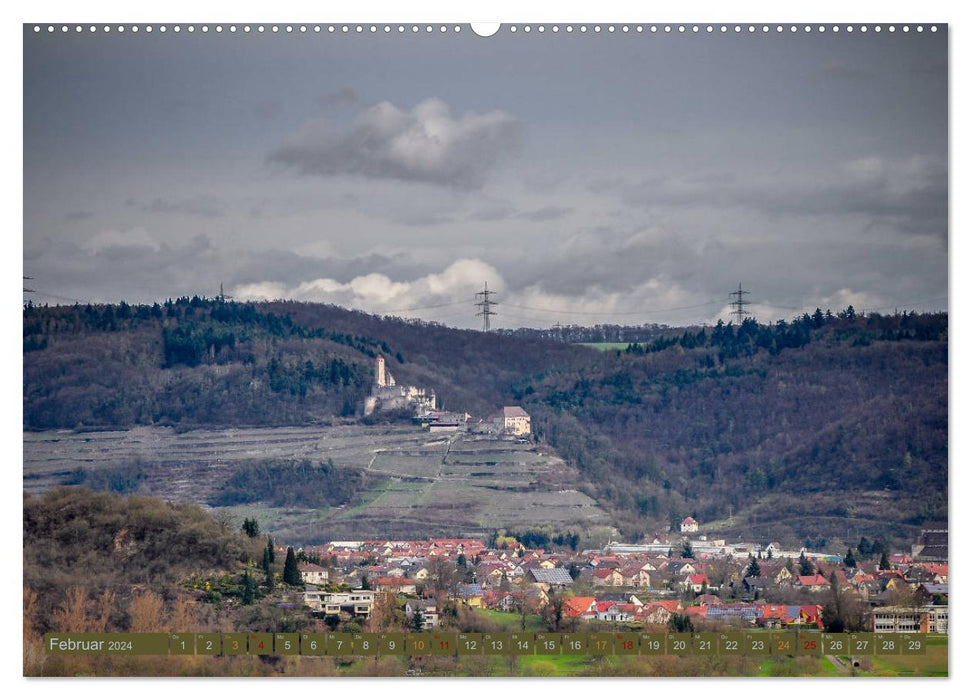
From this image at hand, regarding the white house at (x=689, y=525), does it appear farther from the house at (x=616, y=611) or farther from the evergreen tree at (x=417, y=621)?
the evergreen tree at (x=417, y=621)

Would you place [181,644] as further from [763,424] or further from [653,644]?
[763,424]

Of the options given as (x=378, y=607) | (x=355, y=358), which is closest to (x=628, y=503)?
(x=355, y=358)

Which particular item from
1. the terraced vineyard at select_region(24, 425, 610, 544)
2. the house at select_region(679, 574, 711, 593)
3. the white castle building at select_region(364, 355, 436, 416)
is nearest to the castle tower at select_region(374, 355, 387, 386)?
the white castle building at select_region(364, 355, 436, 416)

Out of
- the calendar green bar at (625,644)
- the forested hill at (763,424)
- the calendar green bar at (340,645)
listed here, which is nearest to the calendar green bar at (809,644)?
the calendar green bar at (625,644)

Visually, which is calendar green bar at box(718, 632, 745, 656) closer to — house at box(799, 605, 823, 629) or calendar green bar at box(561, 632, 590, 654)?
house at box(799, 605, 823, 629)

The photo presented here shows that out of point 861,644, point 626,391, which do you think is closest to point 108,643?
point 861,644

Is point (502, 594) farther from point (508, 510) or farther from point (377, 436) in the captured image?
point (377, 436)

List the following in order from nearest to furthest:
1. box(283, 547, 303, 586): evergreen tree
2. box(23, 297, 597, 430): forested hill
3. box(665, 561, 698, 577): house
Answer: box(283, 547, 303, 586): evergreen tree, box(665, 561, 698, 577): house, box(23, 297, 597, 430): forested hill
